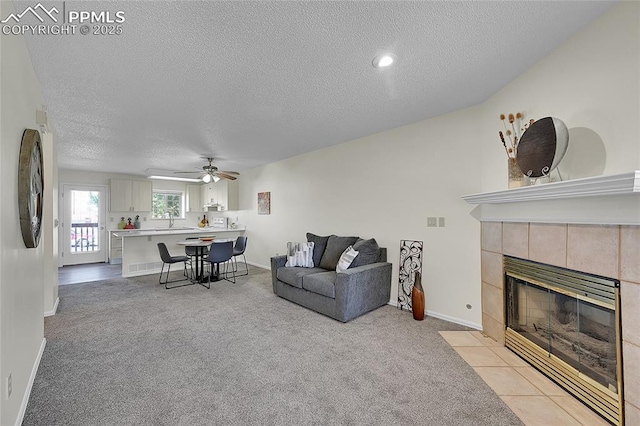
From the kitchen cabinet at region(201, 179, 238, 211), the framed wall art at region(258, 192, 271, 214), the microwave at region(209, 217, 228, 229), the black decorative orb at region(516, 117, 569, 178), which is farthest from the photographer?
the microwave at region(209, 217, 228, 229)

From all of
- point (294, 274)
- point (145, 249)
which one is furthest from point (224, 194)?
point (294, 274)

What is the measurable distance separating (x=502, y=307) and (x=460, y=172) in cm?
149

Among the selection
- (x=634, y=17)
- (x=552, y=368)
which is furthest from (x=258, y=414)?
(x=634, y=17)

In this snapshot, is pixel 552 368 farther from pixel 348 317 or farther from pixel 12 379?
pixel 12 379

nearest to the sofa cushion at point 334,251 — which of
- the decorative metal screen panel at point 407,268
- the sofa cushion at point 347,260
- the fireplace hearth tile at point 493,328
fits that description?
the sofa cushion at point 347,260

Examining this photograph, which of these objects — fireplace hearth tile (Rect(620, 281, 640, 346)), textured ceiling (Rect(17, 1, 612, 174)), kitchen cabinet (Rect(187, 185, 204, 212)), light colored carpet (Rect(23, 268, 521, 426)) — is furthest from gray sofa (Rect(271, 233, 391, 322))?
kitchen cabinet (Rect(187, 185, 204, 212))

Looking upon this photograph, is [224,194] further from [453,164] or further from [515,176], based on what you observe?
[515,176]

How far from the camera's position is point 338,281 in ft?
10.2

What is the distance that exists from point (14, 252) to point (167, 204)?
7.34 m

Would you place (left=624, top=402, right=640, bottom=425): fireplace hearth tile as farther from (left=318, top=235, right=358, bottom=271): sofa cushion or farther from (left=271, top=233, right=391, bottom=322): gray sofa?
(left=318, top=235, right=358, bottom=271): sofa cushion

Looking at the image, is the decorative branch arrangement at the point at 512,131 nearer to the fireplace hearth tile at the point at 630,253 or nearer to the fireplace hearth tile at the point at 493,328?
the fireplace hearth tile at the point at 630,253

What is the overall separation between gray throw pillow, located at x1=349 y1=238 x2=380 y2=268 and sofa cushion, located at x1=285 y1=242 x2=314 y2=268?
2.66 feet

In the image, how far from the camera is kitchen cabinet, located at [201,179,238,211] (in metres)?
7.04
